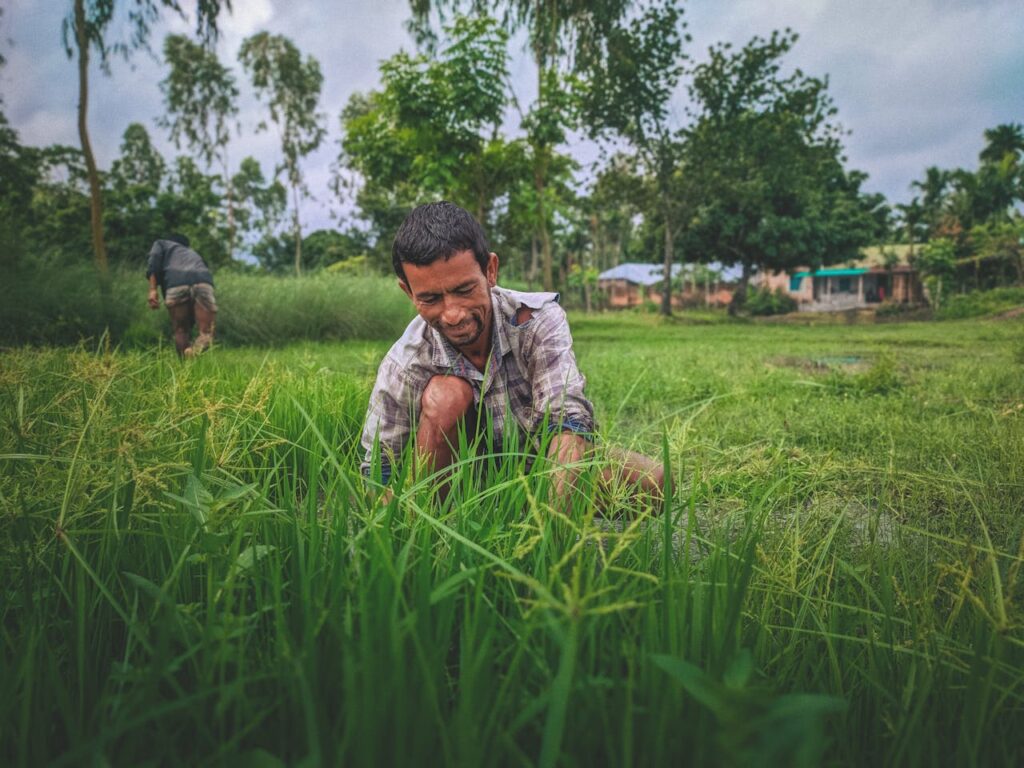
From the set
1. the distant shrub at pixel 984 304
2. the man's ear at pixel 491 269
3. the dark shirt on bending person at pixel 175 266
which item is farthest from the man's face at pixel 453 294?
the distant shrub at pixel 984 304

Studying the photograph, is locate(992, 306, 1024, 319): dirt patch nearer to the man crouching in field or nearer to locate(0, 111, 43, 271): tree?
the man crouching in field

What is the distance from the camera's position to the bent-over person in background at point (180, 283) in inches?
221

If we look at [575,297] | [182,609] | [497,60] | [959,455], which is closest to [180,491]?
[182,609]

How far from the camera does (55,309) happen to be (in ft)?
20.1

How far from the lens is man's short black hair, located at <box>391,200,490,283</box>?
1.48 m

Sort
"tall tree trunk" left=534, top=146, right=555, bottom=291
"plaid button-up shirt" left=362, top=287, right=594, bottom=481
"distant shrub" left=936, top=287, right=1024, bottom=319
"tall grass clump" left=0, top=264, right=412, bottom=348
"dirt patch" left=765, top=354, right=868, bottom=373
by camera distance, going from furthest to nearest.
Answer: "distant shrub" left=936, top=287, right=1024, bottom=319 → "tall tree trunk" left=534, top=146, right=555, bottom=291 → "tall grass clump" left=0, top=264, right=412, bottom=348 → "dirt patch" left=765, top=354, right=868, bottom=373 → "plaid button-up shirt" left=362, top=287, right=594, bottom=481

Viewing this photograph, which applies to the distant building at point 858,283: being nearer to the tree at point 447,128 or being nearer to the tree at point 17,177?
the tree at point 447,128

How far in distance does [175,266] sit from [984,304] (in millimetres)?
22982

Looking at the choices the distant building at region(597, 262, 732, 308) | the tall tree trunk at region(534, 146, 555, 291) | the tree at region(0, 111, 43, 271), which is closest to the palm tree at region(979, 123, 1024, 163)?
the distant building at region(597, 262, 732, 308)

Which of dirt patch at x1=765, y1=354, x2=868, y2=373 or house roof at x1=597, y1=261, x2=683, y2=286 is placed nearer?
dirt patch at x1=765, y1=354, x2=868, y2=373

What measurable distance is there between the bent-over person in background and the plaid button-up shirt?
468 centimetres

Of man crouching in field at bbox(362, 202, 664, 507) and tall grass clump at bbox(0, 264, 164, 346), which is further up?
tall grass clump at bbox(0, 264, 164, 346)

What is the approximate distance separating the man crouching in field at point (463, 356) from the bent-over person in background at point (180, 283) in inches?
185

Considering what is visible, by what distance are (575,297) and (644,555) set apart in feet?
109
